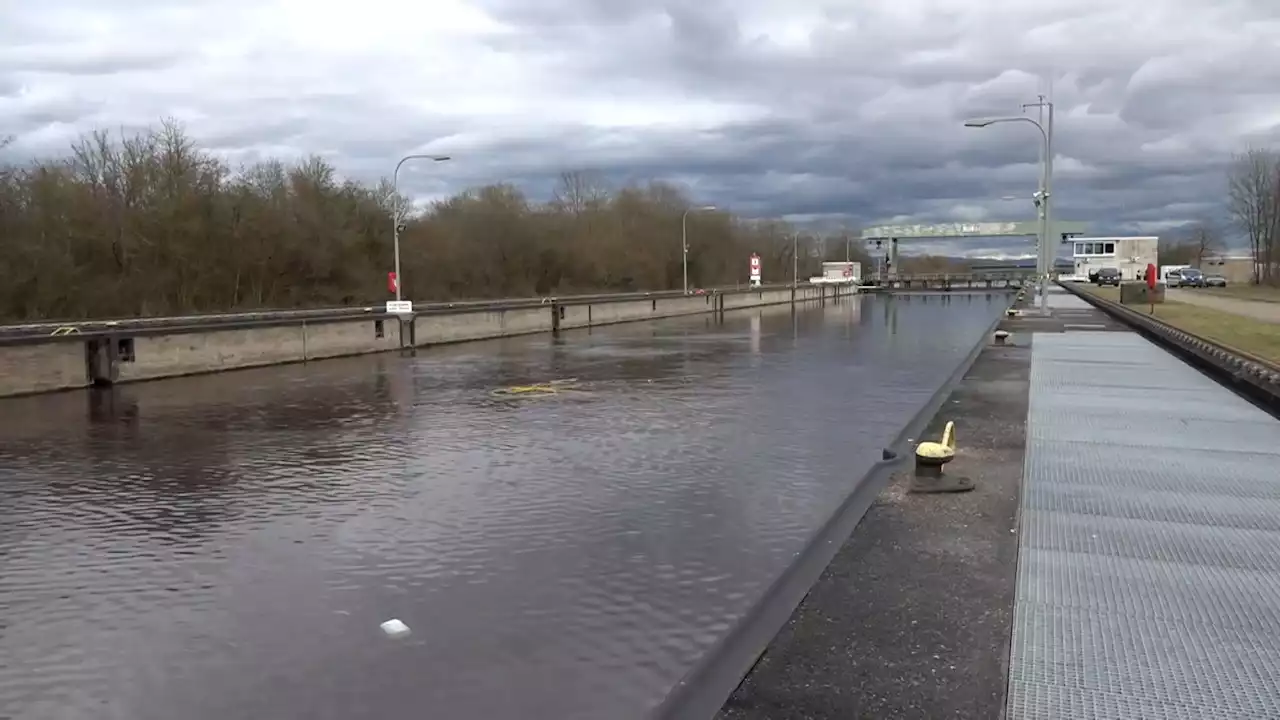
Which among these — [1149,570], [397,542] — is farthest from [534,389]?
[1149,570]

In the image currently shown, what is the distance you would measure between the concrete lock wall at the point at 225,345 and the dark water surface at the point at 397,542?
43.0 inches

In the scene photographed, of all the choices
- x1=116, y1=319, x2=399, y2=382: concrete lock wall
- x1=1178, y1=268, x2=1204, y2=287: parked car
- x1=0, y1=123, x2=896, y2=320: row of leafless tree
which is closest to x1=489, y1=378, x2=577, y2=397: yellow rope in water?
x1=116, y1=319, x2=399, y2=382: concrete lock wall

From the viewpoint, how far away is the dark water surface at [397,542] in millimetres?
5266

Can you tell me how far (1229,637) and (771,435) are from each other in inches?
325

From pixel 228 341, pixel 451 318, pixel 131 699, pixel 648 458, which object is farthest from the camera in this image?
pixel 451 318

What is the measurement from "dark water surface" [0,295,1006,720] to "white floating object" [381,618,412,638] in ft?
0.21

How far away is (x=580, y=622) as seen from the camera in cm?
609

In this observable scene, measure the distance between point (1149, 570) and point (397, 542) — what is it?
5557 millimetres

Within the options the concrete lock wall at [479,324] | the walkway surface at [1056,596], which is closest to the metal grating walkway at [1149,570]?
the walkway surface at [1056,596]

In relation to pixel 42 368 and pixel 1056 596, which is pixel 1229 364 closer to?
pixel 1056 596

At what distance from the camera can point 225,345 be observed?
75.7ft

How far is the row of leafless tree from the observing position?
143 feet

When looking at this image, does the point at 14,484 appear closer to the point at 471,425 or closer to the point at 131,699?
the point at 471,425

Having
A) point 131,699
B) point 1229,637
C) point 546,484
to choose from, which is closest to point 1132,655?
point 1229,637
